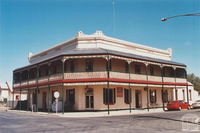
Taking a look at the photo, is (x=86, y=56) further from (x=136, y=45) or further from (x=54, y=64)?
(x=136, y=45)

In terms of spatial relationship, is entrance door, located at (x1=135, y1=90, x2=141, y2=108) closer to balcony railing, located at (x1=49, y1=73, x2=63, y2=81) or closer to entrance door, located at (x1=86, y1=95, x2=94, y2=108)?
entrance door, located at (x1=86, y1=95, x2=94, y2=108)

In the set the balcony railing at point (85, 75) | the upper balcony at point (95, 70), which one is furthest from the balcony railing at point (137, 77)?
the balcony railing at point (85, 75)

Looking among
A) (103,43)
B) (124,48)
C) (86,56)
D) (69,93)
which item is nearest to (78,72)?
(86,56)

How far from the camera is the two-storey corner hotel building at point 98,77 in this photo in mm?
22969

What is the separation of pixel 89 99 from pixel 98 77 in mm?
3368

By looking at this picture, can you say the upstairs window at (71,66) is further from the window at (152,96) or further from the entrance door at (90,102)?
the window at (152,96)

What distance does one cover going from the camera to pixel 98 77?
22750mm

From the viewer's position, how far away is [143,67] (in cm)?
2962

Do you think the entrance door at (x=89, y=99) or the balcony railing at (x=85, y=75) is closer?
the balcony railing at (x=85, y=75)

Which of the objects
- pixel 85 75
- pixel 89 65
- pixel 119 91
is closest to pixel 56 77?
pixel 85 75

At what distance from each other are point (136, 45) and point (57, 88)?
12.7 meters

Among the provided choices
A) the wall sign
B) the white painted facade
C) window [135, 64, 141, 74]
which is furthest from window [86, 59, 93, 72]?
window [135, 64, 141, 74]

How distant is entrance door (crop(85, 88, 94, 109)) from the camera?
24.5 meters

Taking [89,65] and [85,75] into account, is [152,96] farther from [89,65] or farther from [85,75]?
[85,75]
